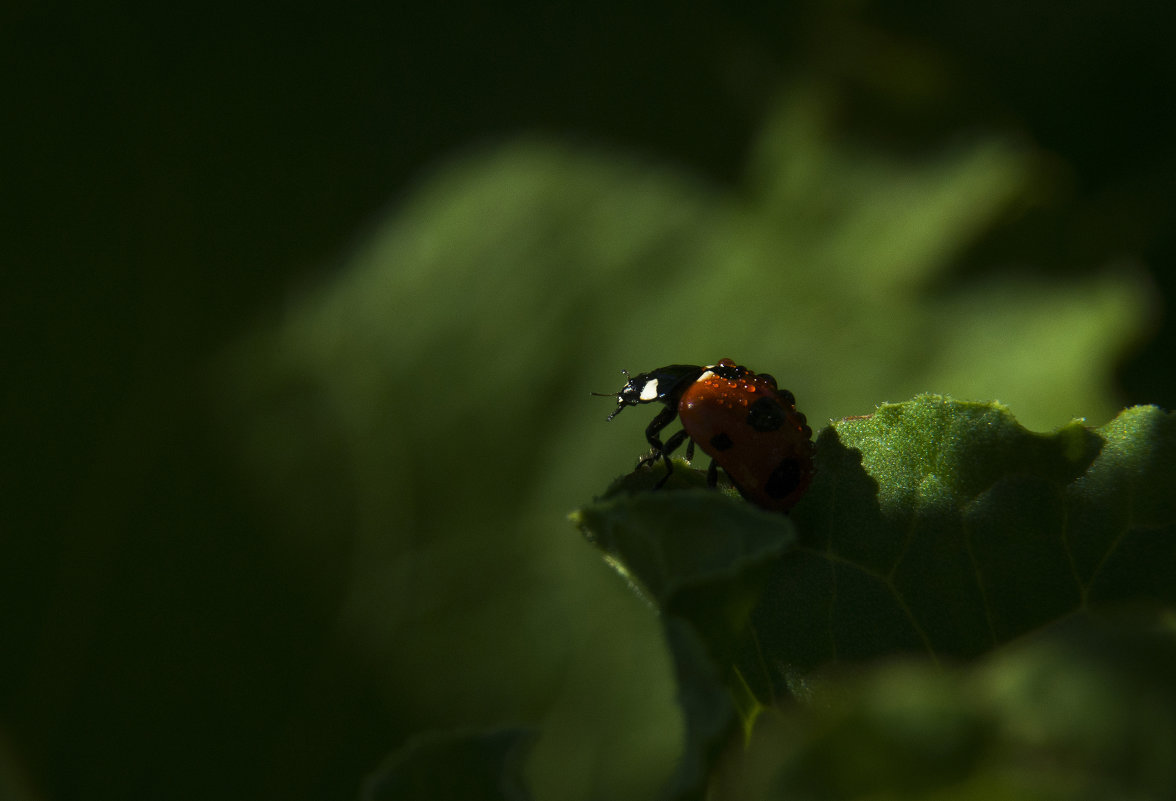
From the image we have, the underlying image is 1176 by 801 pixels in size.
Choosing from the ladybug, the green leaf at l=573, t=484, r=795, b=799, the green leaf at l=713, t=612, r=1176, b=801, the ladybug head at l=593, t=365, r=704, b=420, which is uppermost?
the ladybug head at l=593, t=365, r=704, b=420

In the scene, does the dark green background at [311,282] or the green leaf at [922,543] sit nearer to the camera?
the green leaf at [922,543]

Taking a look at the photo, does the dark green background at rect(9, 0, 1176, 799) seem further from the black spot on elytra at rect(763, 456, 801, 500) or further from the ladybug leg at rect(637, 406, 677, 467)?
the black spot on elytra at rect(763, 456, 801, 500)

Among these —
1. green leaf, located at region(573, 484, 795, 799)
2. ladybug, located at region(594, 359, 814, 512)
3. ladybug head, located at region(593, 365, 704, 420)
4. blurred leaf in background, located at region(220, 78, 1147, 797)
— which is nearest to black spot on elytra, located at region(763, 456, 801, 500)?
ladybug, located at region(594, 359, 814, 512)

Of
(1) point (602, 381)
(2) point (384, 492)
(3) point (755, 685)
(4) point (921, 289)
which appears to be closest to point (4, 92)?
(2) point (384, 492)

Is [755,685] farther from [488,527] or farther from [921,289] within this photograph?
[921,289]

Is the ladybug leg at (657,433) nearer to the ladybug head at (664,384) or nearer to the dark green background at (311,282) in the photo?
the ladybug head at (664,384)

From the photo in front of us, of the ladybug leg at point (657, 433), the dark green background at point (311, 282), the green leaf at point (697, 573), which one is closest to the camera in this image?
the green leaf at point (697, 573)

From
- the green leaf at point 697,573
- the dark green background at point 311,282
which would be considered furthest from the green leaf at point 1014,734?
the dark green background at point 311,282
